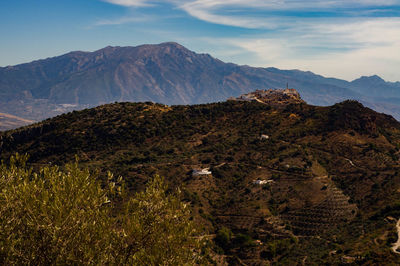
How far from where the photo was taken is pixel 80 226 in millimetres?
→ 16469

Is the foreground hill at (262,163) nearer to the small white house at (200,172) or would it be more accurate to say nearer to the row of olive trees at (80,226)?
the small white house at (200,172)

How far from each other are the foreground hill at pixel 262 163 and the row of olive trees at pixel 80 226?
102ft

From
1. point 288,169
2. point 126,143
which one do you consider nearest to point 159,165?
point 126,143

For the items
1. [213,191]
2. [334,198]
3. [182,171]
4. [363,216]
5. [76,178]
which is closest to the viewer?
[76,178]

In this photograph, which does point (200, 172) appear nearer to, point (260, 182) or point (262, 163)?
point (260, 182)

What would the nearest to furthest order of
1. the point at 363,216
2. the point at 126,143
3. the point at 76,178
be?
the point at 76,178 → the point at 363,216 → the point at 126,143

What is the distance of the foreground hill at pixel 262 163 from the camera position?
52969 millimetres

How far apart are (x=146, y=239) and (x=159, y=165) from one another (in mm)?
59783

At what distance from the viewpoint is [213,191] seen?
69.8 metres

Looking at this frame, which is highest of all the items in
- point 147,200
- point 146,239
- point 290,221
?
point 147,200

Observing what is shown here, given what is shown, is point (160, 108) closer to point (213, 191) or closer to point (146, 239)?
point (213, 191)

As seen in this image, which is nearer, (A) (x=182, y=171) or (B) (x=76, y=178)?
(B) (x=76, y=178)

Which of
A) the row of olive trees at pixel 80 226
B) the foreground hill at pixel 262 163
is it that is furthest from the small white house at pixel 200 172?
the row of olive trees at pixel 80 226

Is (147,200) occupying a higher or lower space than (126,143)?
higher
